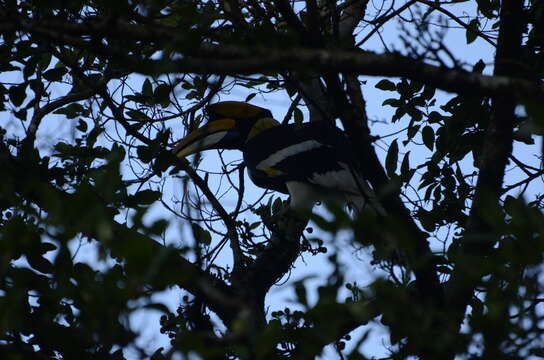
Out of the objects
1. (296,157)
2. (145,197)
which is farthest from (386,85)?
(145,197)

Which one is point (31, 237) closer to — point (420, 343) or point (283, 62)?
point (283, 62)

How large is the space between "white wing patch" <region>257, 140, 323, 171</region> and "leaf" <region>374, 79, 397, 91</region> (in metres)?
0.81

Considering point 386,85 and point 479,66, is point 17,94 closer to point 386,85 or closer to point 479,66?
point 386,85

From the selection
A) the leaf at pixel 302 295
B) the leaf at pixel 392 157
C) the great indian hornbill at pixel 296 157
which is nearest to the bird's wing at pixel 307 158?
the great indian hornbill at pixel 296 157

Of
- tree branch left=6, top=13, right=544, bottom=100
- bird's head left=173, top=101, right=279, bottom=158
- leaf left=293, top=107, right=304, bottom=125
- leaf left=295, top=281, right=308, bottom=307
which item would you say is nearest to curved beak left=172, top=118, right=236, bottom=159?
bird's head left=173, top=101, right=279, bottom=158

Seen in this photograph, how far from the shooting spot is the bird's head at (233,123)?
4867 mm

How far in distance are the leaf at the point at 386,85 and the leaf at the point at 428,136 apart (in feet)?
0.80

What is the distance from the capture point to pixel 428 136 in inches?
134

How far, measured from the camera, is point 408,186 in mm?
3469

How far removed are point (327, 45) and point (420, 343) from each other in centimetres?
128

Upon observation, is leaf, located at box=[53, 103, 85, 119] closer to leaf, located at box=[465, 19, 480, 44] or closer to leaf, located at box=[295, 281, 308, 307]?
leaf, located at box=[465, 19, 480, 44]

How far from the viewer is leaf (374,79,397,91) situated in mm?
3436

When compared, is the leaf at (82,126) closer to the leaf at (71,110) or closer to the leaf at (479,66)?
the leaf at (71,110)

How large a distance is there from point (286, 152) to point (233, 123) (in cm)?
84
